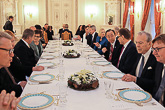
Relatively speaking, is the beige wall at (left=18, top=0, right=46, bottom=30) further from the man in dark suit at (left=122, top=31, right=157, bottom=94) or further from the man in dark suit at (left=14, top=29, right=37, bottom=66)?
the man in dark suit at (left=122, top=31, right=157, bottom=94)

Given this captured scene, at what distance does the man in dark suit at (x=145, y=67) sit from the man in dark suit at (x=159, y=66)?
0.13 metres

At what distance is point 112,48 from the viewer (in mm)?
4613

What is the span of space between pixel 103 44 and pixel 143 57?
3.06 metres

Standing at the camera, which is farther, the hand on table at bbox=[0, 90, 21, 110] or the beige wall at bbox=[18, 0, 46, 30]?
the beige wall at bbox=[18, 0, 46, 30]

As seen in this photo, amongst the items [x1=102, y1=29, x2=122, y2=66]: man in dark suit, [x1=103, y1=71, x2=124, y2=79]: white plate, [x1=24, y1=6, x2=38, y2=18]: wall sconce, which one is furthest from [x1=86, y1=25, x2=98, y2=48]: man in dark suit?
[x1=24, y1=6, x2=38, y2=18]: wall sconce

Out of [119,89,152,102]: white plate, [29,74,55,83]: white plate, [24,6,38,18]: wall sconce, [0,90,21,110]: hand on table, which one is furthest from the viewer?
[24,6,38,18]: wall sconce

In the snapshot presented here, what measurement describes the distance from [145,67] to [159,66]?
0.27 m

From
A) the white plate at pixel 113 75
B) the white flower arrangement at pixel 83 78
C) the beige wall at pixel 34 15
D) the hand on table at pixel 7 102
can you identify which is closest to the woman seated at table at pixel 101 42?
the white plate at pixel 113 75

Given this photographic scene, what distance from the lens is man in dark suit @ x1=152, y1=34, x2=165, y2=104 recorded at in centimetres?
210

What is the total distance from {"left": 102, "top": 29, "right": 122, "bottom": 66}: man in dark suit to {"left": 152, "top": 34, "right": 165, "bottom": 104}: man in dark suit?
5.99 feet

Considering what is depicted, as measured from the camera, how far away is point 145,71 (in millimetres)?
2535

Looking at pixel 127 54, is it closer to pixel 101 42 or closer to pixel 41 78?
pixel 41 78

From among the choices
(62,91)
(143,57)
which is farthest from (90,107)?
(143,57)

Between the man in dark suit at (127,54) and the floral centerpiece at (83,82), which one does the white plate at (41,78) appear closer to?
the floral centerpiece at (83,82)
